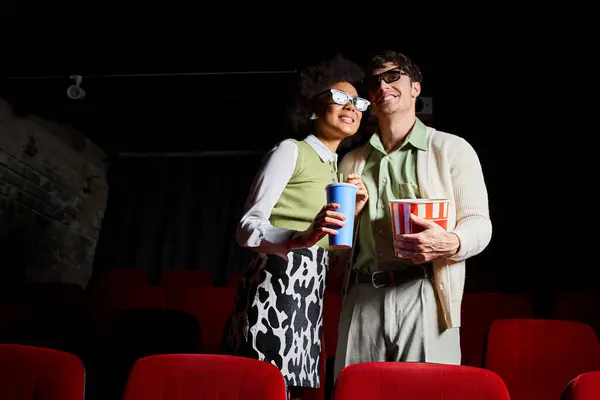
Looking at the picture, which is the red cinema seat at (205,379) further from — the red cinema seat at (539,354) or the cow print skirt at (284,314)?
the red cinema seat at (539,354)

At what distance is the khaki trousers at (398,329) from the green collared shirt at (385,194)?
0.08m

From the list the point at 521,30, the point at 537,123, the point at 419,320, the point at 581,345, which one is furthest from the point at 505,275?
the point at 419,320

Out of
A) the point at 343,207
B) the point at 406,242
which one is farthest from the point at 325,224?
the point at 406,242

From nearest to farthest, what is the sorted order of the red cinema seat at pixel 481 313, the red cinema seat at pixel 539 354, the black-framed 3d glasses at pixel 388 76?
the black-framed 3d glasses at pixel 388 76 < the red cinema seat at pixel 539 354 < the red cinema seat at pixel 481 313

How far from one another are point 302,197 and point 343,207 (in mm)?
275

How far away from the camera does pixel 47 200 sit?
5758mm

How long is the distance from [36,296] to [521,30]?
159 inches

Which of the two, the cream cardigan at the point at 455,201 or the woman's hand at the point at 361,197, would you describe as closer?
the cream cardigan at the point at 455,201

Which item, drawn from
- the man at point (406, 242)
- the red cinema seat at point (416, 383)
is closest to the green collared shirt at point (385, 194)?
the man at point (406, 242)

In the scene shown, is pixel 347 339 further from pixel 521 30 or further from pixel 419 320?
pixel 521 30

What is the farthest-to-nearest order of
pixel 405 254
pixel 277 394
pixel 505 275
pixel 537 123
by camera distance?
pixel 505 275 < pixel 537 123 < pixel 405 254 < pixel 277 394

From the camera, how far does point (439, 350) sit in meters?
1.58

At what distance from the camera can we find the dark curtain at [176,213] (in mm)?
7047

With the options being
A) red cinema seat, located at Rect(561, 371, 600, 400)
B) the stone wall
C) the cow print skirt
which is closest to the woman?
the cow print skirt
